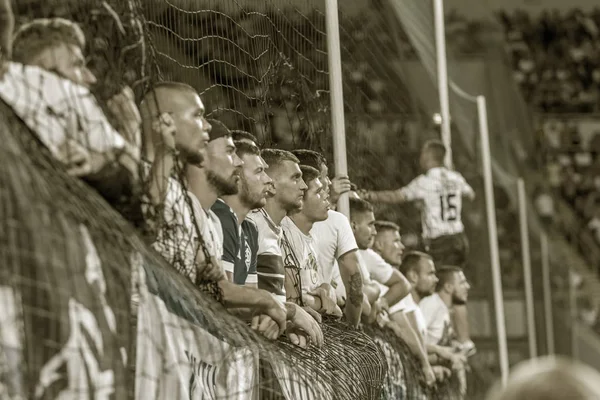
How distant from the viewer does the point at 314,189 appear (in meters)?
4.51

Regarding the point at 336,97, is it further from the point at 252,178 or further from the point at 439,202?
the point at 439,202

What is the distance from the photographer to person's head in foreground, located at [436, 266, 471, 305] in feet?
27.5

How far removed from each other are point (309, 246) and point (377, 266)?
170cm

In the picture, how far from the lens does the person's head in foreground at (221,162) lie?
352cm

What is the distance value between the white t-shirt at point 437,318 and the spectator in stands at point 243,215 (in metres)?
4.14

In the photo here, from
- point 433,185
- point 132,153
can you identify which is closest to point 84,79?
point 132,153

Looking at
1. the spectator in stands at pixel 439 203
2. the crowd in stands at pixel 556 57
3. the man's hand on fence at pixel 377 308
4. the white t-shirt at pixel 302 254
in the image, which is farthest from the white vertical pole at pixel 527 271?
the white t-shirt at pixel 302 254

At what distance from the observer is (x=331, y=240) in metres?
4.86

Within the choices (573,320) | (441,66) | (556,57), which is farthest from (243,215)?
(556,57)

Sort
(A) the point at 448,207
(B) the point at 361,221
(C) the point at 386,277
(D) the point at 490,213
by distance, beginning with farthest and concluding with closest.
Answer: (D) the point at 490,213 < (A) the point at 448,207 < (C) the point at 386,277 < (B) the point at 361,221

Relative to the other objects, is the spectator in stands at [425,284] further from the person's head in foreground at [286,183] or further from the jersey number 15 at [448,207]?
the person's head in foreground at [286,183]

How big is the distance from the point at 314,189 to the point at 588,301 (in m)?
11.6

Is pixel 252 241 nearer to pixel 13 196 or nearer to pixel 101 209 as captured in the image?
pixel 101 209

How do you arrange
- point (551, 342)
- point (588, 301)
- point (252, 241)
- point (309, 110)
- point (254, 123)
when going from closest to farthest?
point (252, 241) < point (254, 123) < point (309, 110) < point (551, 342) < point (588, 301)
